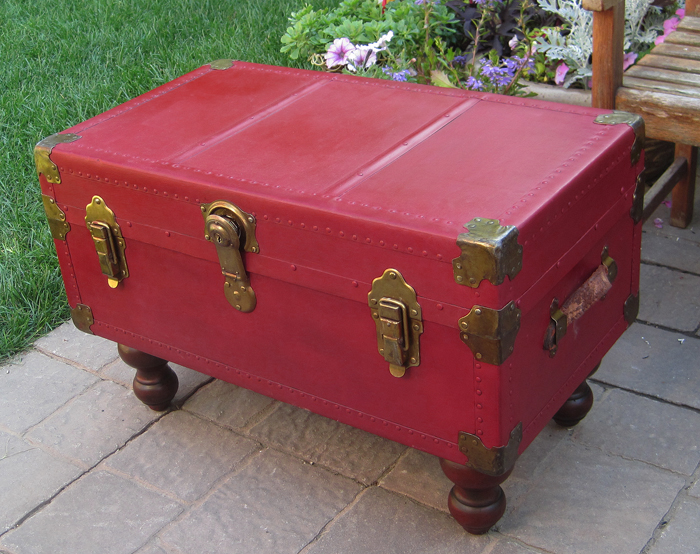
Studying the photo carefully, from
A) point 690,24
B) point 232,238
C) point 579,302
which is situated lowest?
point 579,302

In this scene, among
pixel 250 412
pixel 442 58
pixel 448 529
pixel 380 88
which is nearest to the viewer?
pixel 448 529

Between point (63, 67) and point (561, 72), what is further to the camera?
point (63, 67)

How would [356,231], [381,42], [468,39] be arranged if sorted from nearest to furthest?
[356,231], [381,42], [468,39]

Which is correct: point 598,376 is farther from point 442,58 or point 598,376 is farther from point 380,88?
point 442,58

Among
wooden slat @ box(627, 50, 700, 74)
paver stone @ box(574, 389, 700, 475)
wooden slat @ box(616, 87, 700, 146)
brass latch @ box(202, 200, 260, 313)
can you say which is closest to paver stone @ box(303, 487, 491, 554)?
paver stone @ box(574, 389, 700, 475)

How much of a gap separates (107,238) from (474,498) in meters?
1.15

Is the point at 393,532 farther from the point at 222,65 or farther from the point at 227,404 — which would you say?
the point at 222,65

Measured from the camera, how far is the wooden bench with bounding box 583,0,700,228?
2334mm

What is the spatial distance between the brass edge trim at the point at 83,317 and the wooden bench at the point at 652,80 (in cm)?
172

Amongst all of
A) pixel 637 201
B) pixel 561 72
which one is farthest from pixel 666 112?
pixel 561 72

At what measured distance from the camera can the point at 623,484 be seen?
6.71 feet

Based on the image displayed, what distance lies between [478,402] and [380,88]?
1.02 meters

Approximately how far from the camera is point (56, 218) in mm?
2145

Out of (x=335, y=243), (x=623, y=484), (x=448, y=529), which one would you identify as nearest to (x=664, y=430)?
(x=623, y=484)
